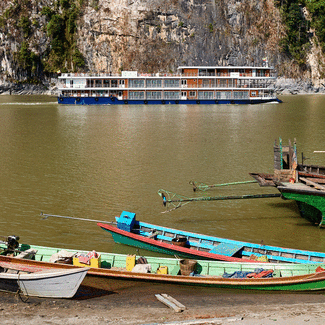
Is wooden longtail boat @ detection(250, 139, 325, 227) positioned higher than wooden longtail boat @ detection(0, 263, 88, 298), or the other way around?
wooden longtail boat @ detection(250, 139, 325, 227)

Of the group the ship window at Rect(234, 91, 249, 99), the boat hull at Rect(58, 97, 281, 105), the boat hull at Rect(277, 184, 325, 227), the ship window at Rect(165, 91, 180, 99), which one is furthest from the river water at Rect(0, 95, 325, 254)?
the ship window at Rect(165, 91, 180, 99)

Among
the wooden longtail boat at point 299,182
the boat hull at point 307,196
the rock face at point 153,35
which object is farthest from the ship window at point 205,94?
the boat hull at point 307,196

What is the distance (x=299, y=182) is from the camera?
67.3 ft

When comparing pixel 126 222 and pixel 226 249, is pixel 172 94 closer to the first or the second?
pixel 126 222

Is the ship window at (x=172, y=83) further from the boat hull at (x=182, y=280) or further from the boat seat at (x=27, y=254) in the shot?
the boat hull at (x=182, y=280)

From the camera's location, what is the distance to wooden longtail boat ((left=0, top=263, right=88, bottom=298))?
41.4ft

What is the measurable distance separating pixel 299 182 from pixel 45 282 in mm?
12349

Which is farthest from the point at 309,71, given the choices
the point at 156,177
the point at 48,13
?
the point at 156,177

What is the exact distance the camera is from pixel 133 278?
1388 cm

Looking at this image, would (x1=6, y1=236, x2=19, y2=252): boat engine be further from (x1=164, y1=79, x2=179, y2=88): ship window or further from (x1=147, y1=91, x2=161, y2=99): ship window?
(x1=164, y1=79, x2=179, y2=88): ship window

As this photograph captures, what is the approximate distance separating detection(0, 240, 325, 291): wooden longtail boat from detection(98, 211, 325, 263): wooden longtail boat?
88 centimetres

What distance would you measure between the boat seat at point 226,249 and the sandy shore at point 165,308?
78.7 inches

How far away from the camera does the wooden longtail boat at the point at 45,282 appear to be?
12.6 m

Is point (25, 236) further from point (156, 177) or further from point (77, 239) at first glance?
point (156, 177)
